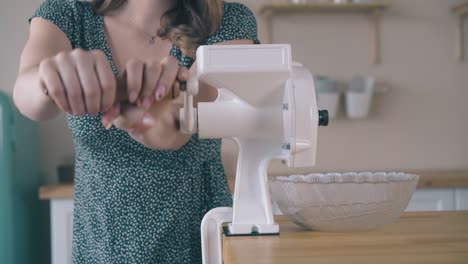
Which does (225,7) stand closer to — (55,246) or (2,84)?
(55,246)

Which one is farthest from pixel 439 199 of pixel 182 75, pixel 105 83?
pixel 105 83

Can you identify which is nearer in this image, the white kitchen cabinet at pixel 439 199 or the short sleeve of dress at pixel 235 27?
the short sleeve of dress at pixel 235 27

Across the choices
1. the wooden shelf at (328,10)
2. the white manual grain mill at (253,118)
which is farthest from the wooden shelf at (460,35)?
the white manual grain mill at (253,118)

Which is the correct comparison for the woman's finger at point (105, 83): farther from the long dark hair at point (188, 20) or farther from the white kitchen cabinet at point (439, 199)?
the white kitchen cabinet at point (439, 199)

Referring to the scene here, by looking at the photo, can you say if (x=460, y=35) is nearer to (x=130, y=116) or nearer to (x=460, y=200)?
(x=460, y=200)

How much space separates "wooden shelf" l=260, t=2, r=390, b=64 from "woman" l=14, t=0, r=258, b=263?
1.46 meters

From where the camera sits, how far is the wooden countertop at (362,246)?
69 cm

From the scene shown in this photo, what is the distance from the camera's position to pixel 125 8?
139 centimetres

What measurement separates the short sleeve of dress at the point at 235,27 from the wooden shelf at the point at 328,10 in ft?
4.70

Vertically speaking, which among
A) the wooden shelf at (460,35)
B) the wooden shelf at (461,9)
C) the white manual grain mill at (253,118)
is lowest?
the white manual grain mill at (253,118)

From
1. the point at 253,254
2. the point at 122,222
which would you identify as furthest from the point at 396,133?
the point at 253,254

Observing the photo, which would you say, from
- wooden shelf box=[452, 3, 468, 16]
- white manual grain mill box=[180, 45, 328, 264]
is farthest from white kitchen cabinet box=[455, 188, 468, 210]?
white manual grain mill box=[180, 45, 328, 264]

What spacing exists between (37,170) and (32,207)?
20 cm

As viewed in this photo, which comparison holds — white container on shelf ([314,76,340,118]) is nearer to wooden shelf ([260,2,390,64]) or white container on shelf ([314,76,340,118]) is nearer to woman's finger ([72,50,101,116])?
wooden shelf ([260,2,390,64])
